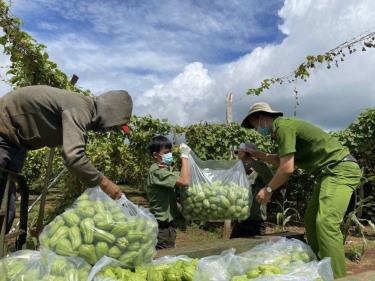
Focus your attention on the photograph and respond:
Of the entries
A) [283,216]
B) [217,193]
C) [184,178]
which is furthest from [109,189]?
[283,216]

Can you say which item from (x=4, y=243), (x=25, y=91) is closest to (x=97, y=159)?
(x=25, y=91)

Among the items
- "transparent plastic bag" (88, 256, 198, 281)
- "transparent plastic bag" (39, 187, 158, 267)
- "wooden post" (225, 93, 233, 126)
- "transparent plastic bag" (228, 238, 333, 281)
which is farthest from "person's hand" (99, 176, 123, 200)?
"wooden post" (225, 93, 233, 126)

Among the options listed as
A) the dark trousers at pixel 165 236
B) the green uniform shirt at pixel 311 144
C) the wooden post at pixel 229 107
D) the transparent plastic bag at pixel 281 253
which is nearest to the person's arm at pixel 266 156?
the green uniform shirt at pixel 311 144

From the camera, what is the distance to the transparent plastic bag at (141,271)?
2205 millimetres

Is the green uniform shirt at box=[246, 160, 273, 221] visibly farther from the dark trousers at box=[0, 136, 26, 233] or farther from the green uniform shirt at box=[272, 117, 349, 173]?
the dark trousers at box=[0, 136, 26, 233]

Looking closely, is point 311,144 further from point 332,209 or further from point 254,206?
point 254,206

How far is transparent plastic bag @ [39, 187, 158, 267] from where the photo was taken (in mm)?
2350

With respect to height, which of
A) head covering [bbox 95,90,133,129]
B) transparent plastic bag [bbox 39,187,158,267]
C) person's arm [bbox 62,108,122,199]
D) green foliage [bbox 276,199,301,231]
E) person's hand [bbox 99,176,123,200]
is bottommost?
green foliage [bbox 276,199,301,231]

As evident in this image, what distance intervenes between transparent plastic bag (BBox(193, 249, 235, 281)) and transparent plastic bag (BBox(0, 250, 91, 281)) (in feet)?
1.84

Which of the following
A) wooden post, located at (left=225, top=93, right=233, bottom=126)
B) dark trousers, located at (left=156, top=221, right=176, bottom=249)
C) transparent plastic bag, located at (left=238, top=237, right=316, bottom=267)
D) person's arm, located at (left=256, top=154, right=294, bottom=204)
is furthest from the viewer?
wooden post, located at (left=225, top=93, right=233, bottom=126)

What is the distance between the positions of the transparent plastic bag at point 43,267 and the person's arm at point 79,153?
509 mm

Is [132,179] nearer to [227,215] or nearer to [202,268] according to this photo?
[227,215]

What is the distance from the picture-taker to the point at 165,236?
4.05 metres

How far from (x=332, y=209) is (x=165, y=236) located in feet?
4.79
